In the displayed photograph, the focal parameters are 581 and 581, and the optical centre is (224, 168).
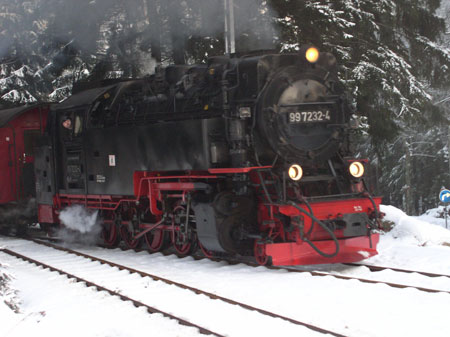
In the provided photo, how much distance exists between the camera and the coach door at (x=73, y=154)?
11281 mm

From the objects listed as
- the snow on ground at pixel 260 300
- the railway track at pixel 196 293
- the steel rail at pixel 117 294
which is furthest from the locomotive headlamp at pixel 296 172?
the steel rail at pixel 117 294

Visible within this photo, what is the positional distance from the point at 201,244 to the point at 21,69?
47.4 ft

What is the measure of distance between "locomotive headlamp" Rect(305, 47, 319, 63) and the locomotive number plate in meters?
0.75

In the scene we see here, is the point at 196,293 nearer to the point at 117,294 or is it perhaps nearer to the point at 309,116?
the point at 117,294

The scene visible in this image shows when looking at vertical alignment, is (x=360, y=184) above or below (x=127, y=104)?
below

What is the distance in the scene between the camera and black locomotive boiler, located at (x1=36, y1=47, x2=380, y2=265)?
7.97 m

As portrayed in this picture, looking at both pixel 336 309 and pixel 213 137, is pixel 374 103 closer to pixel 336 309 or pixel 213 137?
pixel 213 137

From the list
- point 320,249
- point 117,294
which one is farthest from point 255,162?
point 117,294

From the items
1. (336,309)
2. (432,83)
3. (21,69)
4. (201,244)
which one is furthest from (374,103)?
(21,69)

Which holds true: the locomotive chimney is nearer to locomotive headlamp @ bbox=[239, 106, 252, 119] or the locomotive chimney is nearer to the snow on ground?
locomotive headlamp @ bbox=[239, 106, 252, 119]

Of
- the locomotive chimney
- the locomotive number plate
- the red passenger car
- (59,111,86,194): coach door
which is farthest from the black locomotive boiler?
the red passenger car

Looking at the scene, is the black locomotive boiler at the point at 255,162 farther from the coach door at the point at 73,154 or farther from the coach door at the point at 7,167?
the coach door at the point at 7,167

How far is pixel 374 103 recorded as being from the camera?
1449cm

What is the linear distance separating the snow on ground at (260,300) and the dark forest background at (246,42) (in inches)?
174
